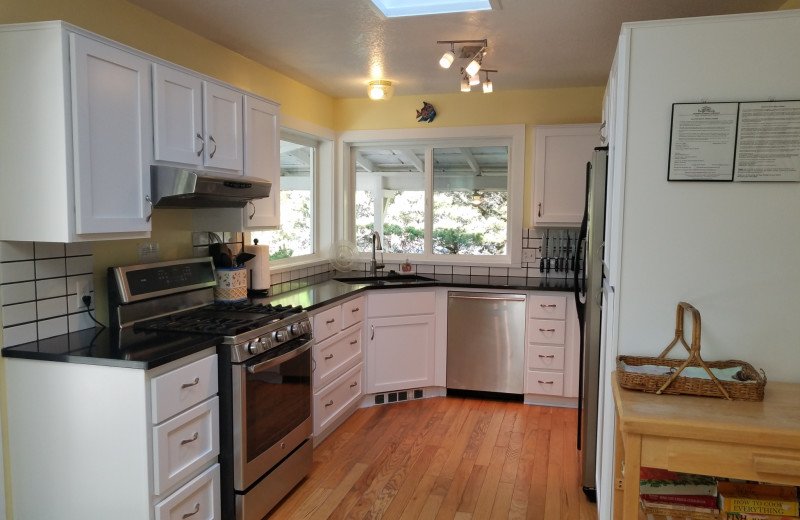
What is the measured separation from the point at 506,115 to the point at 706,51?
259cm

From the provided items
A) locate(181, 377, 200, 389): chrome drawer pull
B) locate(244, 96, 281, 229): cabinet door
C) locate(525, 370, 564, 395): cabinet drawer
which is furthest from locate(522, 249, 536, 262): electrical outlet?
locate(181, 377, 200, 389): chrome drawer pull

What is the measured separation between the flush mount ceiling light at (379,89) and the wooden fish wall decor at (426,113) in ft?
1.54

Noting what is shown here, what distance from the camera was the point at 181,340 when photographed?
2.21 m

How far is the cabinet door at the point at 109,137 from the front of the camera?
1.94 metres

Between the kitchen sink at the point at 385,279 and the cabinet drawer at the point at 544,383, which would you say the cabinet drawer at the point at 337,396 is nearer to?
the kitchen sink at the point at 385,279

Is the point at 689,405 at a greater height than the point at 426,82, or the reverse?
the point at 426,82

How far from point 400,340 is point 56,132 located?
2.74m

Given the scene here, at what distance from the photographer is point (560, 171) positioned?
4.10 meters

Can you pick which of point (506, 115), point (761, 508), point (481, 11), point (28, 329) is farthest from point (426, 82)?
point (761, 508)

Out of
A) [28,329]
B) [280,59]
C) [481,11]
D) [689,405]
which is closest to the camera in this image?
[689,405]

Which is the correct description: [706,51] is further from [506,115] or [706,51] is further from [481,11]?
[506,115]

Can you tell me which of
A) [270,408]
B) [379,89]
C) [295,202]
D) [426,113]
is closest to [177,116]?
[270,408]

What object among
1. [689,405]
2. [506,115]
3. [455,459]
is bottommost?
[455,459]

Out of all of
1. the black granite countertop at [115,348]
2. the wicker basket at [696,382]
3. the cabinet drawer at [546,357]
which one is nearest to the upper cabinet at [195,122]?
the black granite countertop at [115,348]
